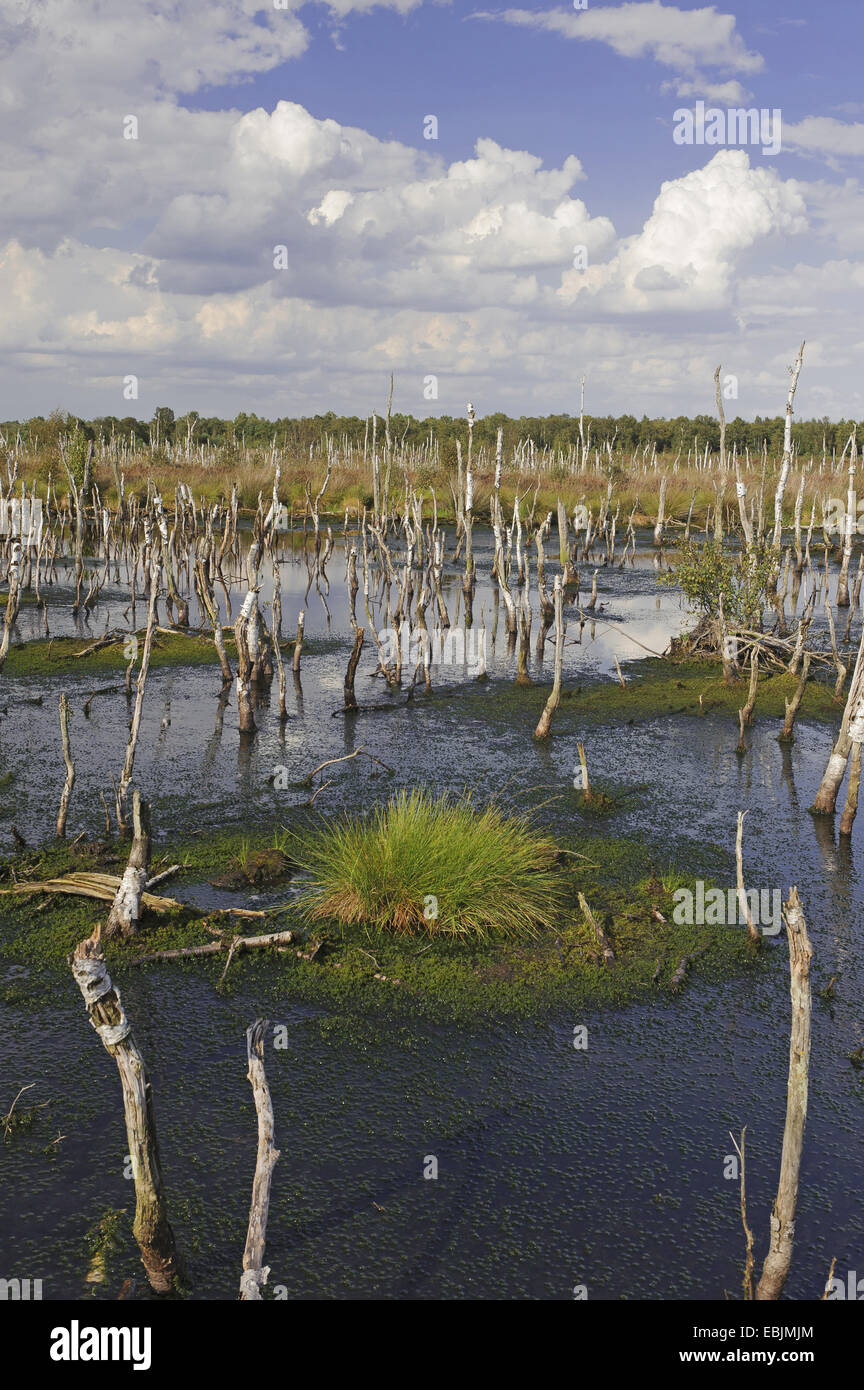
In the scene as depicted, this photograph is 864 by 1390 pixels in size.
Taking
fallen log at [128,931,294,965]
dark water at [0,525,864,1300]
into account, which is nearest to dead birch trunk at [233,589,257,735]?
dark water at [0,525,864,1300]

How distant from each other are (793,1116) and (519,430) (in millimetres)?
75967

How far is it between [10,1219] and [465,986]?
113 inches

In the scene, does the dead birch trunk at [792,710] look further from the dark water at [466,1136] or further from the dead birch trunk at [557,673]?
the dark water at [466,1136]

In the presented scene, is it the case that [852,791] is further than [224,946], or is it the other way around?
[852,791]

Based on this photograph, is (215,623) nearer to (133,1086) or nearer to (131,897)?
(131,897)

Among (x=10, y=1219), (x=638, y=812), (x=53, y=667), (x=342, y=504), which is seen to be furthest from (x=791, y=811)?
(x=342, y=504)

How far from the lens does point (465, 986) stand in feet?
21.3

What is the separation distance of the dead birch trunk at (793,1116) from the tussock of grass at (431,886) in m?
3.61

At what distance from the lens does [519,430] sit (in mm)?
76438

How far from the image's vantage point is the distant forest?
67312 mm

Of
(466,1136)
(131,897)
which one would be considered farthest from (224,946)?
(466,1136)

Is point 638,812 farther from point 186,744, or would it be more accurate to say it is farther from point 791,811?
point 186,744
